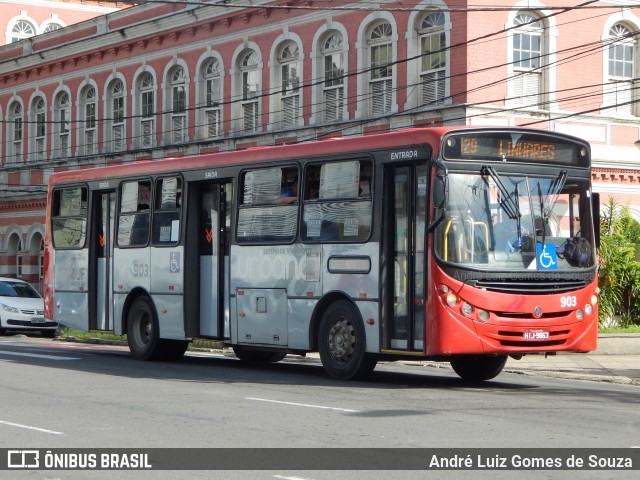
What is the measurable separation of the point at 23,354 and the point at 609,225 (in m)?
13.8

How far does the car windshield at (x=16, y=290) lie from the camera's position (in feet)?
116

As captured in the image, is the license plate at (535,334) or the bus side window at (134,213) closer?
the license plate at (535,334)

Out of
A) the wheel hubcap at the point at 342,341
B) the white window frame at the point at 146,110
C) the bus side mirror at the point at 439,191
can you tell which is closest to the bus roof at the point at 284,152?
the bus side mirror at the point at 439,191

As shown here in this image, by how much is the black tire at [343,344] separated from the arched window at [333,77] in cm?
1843

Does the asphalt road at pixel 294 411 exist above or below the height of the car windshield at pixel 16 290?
below

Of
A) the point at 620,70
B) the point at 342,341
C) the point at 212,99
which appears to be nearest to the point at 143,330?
the point at 342,341

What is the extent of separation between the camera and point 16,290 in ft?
117

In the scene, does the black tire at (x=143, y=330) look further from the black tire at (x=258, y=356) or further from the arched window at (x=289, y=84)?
the arched window at (x=289, y=84)

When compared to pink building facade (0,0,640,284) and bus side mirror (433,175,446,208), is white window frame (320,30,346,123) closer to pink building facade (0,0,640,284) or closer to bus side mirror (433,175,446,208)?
pink building facade (0,0,640,284)

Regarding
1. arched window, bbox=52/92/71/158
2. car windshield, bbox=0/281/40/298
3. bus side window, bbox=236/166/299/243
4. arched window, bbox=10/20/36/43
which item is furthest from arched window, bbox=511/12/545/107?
arched window, bbox=10/20/36/43

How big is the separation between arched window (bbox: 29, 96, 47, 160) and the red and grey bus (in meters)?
29.7

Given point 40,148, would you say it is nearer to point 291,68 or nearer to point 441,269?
point 291,68

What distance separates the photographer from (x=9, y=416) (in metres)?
14.1

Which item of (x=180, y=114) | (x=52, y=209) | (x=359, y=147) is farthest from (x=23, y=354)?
(x=180, y=114)
